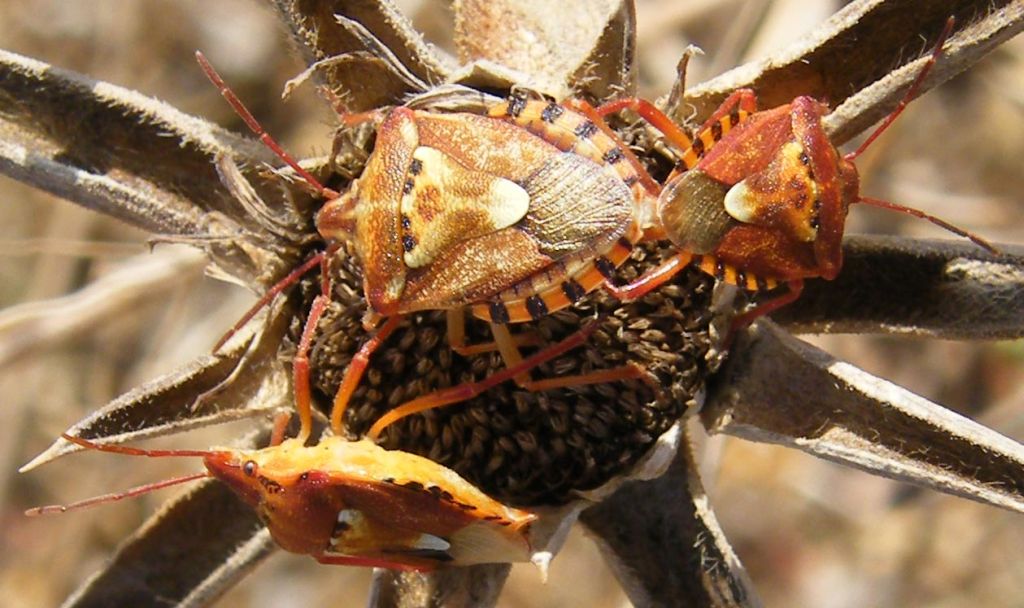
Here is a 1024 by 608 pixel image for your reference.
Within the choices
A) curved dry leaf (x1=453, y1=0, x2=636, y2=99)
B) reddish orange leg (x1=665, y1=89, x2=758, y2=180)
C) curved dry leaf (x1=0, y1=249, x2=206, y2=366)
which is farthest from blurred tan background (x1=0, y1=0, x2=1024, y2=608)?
reddish orange leg (x1=665, y1=89, x2=758, y2=180)

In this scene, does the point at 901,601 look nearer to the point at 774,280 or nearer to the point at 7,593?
the point at 774,280

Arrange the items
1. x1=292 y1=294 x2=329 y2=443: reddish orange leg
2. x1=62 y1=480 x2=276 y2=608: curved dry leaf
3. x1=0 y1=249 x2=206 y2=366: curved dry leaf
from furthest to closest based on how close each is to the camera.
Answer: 1. x1=0 y1=249 x2=206 y2=366: curved dry leaf
2. x1=62 y1=480 x2=276 y2=608: curved dry leaf
3. x1=292 y1=294 x2=329 y2=443: reddish orange leg

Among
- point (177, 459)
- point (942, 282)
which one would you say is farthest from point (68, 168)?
point (177, 459)

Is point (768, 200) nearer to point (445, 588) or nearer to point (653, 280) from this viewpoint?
point (653, 280)

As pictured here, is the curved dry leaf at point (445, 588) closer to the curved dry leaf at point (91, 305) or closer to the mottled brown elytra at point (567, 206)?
the mottled brown elytra at point (567, 206)

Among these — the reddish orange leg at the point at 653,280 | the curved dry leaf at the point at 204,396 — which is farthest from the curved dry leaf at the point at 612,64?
the curved dry leaf at the point at 204,396

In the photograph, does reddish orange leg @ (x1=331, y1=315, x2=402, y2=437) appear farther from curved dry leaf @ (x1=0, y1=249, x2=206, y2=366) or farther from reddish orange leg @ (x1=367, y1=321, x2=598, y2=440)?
curved dry leaf @ (x1=0, y1=249, x2=206, y2=366)
